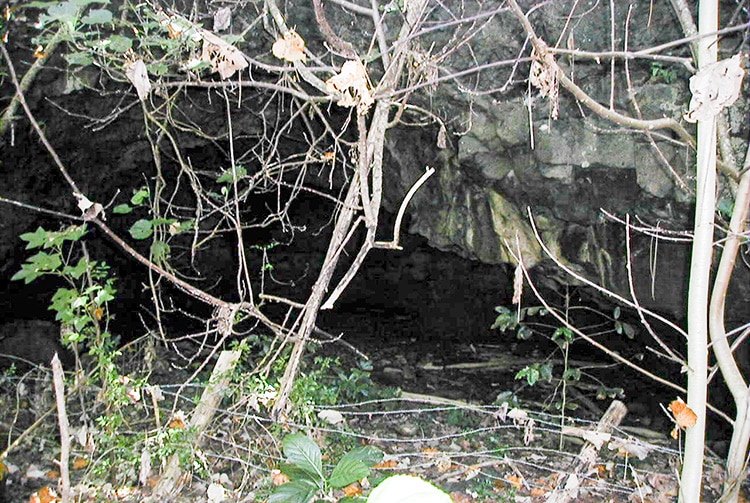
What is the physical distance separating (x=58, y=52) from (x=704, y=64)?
12.3ft

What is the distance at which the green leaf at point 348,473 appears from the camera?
2.04 metres

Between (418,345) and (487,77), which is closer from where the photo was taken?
(487,77)

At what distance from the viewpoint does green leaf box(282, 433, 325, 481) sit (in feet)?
6.93

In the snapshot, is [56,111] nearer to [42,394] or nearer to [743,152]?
[42,394]

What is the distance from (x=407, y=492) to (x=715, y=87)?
1.75m

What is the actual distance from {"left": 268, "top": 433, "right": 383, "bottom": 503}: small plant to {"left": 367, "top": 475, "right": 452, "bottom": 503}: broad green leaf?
1.20 meters

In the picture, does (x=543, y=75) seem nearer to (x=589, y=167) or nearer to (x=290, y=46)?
(x=290, y=46)

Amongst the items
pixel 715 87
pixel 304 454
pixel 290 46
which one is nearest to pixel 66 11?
pixel 290 46

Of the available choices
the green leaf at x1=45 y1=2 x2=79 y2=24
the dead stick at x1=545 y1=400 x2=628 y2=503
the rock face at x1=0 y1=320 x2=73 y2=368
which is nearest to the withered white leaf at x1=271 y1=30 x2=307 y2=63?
the green leaf at x1=45 y1=2 x2=79 y2=24

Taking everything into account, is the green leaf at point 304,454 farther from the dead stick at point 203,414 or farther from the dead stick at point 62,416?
the dead stick at point 203,414

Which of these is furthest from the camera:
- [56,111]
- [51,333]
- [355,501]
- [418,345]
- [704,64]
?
[418,345]

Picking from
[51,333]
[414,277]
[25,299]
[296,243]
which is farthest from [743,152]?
[296,243]

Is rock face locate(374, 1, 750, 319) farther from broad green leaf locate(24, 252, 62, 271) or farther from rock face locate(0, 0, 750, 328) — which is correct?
broad green leaf locate(24, 252, 62, 271)

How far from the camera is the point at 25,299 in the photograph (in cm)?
533
